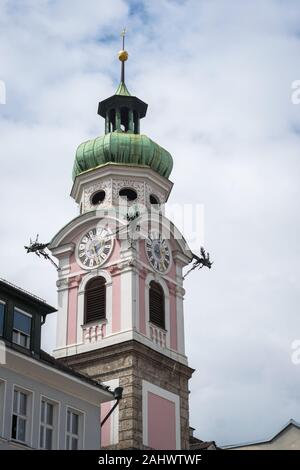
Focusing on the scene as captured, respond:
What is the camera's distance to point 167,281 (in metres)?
44.0

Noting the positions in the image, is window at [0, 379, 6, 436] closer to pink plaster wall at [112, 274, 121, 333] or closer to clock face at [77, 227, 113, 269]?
pink plaster wall at [112, 274, 121, 333]

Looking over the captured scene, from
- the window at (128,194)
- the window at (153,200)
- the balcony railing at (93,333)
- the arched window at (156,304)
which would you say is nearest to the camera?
the balcony railing at (93,333)

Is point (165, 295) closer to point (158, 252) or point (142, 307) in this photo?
point (158, 252)

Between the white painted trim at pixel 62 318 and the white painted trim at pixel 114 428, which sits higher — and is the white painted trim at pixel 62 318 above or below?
above

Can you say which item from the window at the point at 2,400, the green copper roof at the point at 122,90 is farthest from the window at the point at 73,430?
the green copper roof at the point at 122,90

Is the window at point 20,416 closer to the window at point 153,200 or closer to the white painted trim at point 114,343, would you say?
the white painted trim at point 114,343

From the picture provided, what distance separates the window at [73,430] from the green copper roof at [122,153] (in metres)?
20.6

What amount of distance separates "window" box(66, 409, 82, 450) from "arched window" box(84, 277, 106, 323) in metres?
13.9

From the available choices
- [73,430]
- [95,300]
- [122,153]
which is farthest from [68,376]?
[122,153]

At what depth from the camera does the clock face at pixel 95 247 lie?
4338 cm

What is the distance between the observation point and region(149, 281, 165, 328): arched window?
42.3 meters

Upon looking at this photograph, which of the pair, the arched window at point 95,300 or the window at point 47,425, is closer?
the window at point 47,425

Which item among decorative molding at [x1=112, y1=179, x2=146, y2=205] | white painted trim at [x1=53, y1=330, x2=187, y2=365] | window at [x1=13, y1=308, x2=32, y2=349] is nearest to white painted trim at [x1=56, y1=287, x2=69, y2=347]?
white painted trim at [x1=53, y1=330, x2=187, y2=365]

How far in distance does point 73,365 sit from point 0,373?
15536mm
